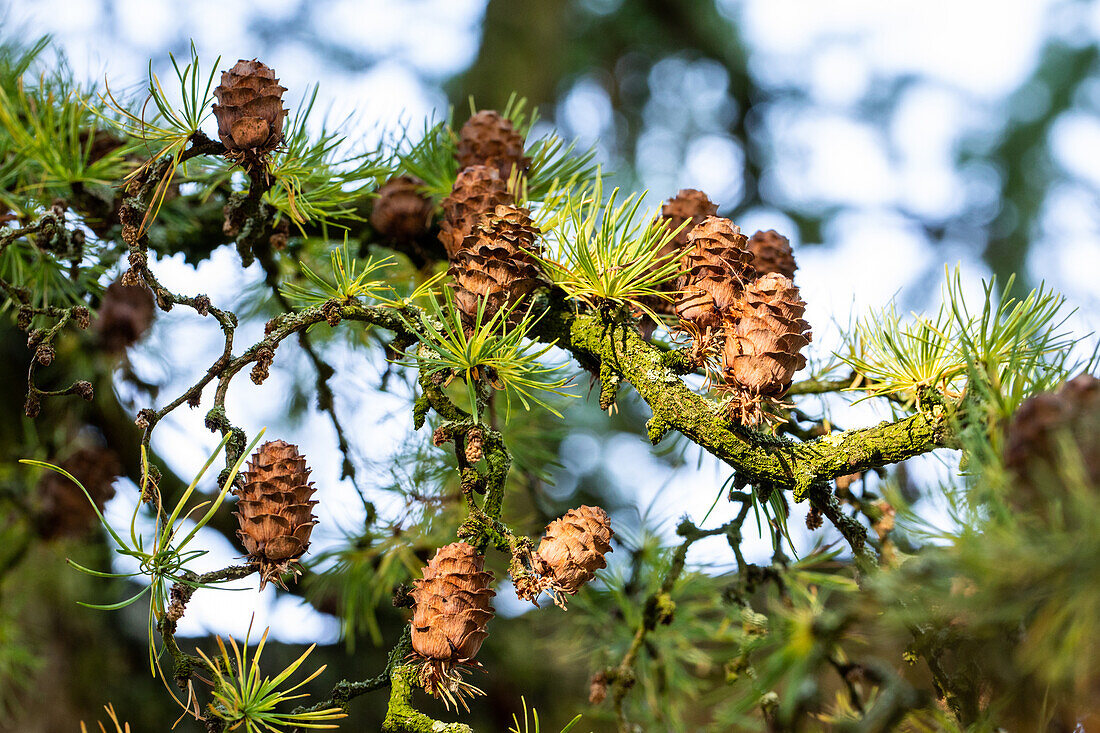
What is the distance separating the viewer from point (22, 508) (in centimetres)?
82

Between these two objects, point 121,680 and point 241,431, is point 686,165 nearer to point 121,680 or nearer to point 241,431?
point 121,680

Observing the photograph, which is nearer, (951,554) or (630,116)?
(951,554)

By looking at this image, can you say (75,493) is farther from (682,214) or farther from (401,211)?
(682,214)

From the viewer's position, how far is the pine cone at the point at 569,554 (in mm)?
379

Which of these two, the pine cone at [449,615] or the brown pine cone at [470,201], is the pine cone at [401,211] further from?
the pine cone at [449,615]

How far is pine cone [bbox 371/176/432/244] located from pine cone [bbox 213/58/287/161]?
0.17 meters

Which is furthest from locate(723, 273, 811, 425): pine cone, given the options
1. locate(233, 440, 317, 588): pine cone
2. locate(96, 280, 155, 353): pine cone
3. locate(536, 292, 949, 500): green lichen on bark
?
locate(96, 280, 155, 353): pine cone

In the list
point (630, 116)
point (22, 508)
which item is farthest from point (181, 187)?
point (630, 116)

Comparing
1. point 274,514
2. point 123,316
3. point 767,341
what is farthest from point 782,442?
point 123,316

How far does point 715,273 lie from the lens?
16.6 inches

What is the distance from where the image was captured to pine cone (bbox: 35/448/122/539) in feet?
2.57

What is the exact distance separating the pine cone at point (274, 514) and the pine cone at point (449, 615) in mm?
69

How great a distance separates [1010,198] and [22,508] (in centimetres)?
281

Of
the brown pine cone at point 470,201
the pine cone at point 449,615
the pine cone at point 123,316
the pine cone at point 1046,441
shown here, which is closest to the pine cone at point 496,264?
the brown pine cone at point 470,201
